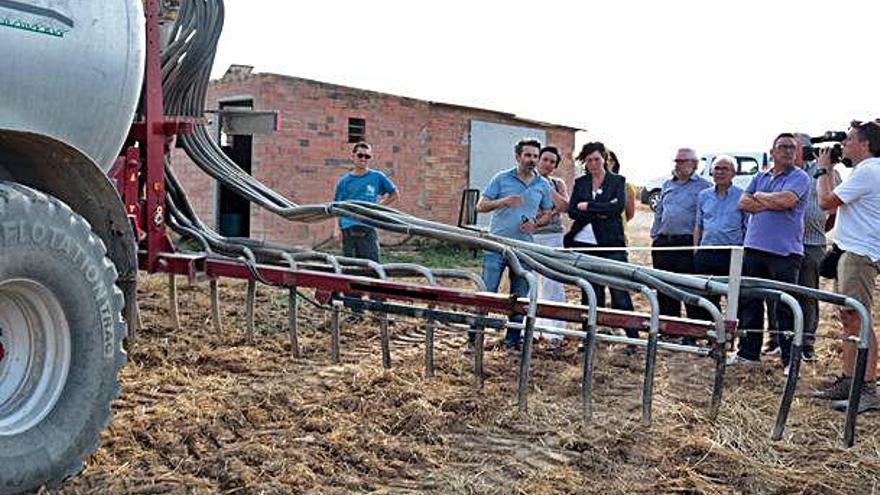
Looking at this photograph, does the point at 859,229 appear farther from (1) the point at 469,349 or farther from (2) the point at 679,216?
(1) the point at 469,349

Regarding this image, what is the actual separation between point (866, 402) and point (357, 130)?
1100 centimetres

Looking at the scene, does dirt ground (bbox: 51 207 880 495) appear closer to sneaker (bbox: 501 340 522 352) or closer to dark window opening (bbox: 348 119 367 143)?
sneaker (bbox: 501 340 522 352)

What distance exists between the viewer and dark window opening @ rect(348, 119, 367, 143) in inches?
579

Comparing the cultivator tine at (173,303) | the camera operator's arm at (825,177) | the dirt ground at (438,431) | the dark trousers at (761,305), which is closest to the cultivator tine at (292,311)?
the dirt ground at (438,431)

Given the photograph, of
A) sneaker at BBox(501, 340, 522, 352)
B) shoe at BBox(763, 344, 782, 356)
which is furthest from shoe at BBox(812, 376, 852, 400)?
sneaker at BBox(501, 340, 522, 352)

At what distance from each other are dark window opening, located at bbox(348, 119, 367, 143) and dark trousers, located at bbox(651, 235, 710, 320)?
869 centimetres

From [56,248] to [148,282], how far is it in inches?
238

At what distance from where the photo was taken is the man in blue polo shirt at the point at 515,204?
20.5ft

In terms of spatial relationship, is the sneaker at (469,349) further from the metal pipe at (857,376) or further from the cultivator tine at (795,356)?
the metal pipe at (857,376)

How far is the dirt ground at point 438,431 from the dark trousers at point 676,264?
2.12 ft

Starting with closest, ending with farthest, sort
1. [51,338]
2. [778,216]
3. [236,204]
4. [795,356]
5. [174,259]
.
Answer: [51,338], [795,356], [174,259], [778,216], [236,204]

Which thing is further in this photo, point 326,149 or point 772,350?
point 326,149

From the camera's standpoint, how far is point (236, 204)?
14078 millimetres

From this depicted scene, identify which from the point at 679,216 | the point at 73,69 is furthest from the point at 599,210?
the point at 73,69
